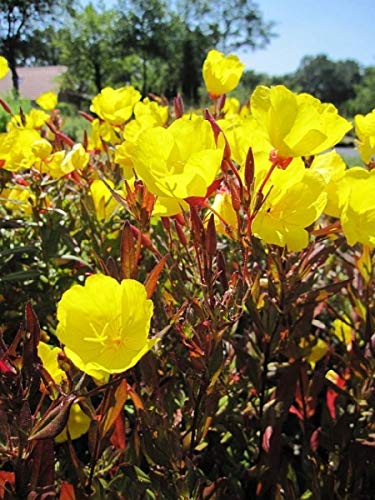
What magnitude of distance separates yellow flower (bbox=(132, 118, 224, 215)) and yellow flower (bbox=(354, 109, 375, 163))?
318 mm

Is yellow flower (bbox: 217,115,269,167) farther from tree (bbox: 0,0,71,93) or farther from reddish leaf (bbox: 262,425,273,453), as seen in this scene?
tree (bbox: 0,0,71,93)

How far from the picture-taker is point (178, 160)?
0.82 m

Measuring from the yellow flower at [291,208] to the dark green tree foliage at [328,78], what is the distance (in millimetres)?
53499

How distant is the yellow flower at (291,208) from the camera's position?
0.81 metres

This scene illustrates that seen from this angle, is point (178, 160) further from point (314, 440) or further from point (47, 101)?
point (47, 101)

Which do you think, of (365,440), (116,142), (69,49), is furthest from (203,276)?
(69,49)

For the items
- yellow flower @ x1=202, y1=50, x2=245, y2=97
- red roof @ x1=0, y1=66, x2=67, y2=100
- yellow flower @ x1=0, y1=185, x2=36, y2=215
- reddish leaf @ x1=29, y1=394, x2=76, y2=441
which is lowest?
red roof @ x1=0, y1=66, x2=67, y2=100

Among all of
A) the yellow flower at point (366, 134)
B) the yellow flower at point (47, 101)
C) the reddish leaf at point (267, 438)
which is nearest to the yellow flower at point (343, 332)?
the reddish leaf at point (267, 438)

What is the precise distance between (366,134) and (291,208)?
0.98 feet

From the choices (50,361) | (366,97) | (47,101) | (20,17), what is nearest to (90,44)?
(20,17)

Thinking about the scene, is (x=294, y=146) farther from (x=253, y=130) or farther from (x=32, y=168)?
(x=32, y=168)

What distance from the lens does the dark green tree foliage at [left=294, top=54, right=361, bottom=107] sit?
54.1m

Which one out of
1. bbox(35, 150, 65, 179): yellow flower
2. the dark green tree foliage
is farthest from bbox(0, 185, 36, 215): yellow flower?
the dark green tree foliage

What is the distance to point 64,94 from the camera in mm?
36281
